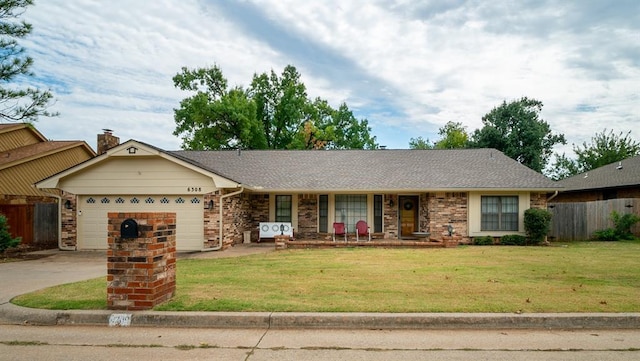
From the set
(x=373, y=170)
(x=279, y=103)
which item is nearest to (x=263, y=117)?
(x=279, y=103)

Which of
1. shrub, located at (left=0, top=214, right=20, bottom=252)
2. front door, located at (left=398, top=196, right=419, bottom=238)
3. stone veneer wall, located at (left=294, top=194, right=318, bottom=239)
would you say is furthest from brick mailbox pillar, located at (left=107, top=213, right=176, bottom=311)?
front door, located at (left=398, top=196, right=419, bottom=238)

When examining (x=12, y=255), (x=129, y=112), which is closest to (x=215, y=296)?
(x=12, y=255)

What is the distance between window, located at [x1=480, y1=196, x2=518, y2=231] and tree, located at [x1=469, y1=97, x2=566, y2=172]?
1853 cm

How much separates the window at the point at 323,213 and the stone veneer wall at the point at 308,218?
180mm

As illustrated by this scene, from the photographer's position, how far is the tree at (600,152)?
37.4 meters

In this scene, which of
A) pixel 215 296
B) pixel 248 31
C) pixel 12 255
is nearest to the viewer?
pixel 215 296

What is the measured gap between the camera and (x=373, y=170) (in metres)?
18.5

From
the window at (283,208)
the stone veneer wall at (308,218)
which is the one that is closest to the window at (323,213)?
the stone veneer wall at (308,218)

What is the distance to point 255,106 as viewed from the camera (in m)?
33.0

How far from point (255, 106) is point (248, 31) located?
13.1m

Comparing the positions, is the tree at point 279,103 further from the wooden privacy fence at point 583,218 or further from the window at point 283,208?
the wooden privacy fence at point 583,218

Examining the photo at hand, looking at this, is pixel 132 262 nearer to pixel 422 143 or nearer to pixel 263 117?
pixel 263 117

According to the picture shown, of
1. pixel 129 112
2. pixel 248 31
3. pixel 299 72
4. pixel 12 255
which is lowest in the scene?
pixel 12 255

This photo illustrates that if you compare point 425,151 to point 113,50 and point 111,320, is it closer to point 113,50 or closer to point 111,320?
point 113,50
